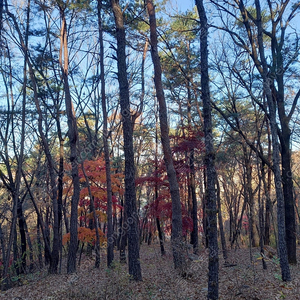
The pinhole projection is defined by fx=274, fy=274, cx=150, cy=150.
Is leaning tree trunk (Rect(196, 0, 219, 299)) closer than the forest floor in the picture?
Yes

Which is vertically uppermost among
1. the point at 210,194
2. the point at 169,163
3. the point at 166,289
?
the point at 169,163

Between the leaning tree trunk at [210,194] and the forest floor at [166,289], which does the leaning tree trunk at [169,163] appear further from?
the leaning tree trunk at [210,194]

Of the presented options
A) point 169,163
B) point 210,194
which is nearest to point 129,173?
point 169,163

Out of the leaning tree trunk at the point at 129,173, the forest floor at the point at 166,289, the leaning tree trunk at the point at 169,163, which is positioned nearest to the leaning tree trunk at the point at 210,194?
the forest floor at the point at 166,289

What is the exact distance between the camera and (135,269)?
771 centimetres

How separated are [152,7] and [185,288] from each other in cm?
911

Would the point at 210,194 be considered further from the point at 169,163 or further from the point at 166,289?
the point at 169,163

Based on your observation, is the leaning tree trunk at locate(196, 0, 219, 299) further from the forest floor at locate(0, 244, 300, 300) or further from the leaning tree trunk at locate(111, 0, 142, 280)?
the leaning tree trunk at locate(111, 0, 142, 280)

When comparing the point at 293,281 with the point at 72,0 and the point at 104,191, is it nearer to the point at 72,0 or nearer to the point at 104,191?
the point at 104,191

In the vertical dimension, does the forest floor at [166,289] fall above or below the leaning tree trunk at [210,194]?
below

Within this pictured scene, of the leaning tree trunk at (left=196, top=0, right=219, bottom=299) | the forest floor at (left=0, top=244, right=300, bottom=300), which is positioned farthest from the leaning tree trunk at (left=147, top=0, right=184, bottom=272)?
the leaning tree trunk at (left=196, top=0, right=219, bottom=299)

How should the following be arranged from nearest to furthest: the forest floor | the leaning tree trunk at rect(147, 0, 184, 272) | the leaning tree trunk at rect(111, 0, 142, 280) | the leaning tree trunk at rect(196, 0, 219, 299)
Answer: the leaning tree trunk at rect(196, 0, 219, 299) → the forest floor → the leaning tree trunk at rect(111, 0, 142, 280) → the leaning tree trunk at rect(147, 0, 184, 272)

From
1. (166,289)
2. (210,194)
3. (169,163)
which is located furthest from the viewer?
(169,163)

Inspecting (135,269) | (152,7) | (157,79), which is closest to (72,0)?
(152,7)
